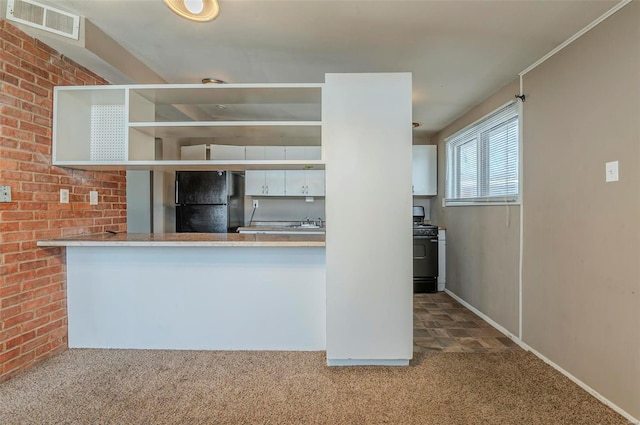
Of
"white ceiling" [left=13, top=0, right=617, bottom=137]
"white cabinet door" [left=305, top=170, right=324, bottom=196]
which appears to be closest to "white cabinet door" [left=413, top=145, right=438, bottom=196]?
"white cabinet door" [left=305, top=170, right=324, bottom=196]

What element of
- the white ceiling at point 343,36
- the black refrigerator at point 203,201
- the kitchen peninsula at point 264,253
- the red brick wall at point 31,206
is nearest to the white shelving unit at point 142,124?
the kitchen peninsula at point 264,253

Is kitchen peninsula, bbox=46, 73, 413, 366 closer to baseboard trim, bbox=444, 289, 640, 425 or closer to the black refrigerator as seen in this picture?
baseboard trim, bbox=444, 289, 640, 425

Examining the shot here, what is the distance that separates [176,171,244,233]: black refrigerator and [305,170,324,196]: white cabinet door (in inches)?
43.9

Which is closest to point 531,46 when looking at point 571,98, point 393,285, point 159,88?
point 571,98

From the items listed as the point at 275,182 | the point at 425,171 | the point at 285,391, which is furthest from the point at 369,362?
the point at 425,171

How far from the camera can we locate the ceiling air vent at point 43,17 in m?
1.85

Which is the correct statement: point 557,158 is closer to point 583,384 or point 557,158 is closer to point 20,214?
point 583,384

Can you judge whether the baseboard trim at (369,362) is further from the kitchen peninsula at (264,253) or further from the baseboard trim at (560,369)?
the baseboard trim at (560,369)

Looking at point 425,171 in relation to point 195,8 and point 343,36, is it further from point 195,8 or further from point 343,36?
point 195,8

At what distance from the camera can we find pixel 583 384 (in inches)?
77.0

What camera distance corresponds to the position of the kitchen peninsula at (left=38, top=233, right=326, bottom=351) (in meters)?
2.41

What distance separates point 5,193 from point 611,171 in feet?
12.0

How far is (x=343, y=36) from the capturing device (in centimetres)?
212

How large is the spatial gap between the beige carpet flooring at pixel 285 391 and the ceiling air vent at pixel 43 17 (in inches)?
88.1
